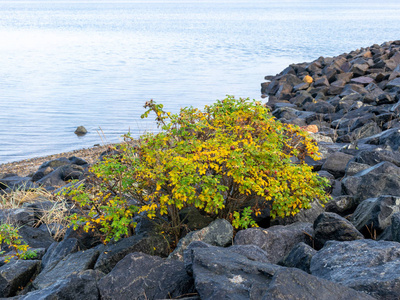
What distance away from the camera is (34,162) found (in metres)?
15.0

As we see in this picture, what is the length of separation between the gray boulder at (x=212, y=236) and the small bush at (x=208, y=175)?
0.19m

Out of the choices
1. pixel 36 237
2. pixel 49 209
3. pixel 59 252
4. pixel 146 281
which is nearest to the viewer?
pixel 146 281

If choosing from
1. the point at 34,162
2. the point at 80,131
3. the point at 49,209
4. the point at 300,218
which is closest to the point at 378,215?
the point at 300,218

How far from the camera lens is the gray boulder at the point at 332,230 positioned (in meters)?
4.96

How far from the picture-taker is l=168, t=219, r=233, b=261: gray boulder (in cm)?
520

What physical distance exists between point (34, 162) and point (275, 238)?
11473 millimetres

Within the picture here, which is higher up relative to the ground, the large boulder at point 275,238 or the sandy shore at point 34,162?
the large boulder at point 275,238

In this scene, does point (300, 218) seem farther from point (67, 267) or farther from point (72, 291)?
point (72, 291)

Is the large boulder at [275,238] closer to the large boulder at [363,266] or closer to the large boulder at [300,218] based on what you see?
the large boulder at [300,218]

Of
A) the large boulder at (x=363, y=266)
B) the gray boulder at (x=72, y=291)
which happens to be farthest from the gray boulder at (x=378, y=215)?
the gray boulder at (x=72, y=291)

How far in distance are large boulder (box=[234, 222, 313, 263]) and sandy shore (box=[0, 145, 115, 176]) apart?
Answer: 922 centimetres

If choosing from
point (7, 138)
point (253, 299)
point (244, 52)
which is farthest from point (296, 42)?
point (253, 299)

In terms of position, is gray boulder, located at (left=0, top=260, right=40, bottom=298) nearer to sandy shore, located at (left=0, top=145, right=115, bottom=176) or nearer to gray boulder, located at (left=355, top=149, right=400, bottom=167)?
gray boulder, located at (left=355, top=149, right=400, bottom=167)

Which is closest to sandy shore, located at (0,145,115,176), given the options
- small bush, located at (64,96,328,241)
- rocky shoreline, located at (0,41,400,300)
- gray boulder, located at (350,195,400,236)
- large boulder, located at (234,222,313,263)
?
rocky shoreline, located at (0,41,400,300)
